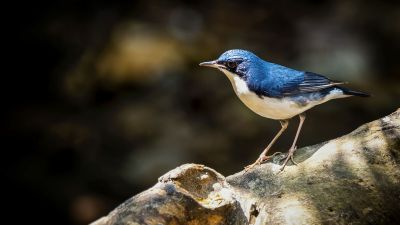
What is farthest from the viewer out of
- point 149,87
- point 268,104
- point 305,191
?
point 149,87

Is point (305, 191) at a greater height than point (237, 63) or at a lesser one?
lesser

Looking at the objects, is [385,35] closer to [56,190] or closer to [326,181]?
[56,190]

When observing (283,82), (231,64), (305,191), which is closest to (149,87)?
Result: (231,64)

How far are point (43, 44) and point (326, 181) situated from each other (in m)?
5.64

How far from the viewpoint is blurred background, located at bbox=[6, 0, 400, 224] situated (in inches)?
284

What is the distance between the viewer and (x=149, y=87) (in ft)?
27.4

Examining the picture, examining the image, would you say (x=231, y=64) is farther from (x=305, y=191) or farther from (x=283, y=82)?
(x=305, y=191)

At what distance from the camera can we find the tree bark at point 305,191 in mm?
3059

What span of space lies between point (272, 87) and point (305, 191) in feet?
3.30

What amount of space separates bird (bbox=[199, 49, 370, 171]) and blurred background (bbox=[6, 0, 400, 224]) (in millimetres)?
2759

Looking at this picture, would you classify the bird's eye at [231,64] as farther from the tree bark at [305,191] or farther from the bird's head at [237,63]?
the tree bark at [305,191]

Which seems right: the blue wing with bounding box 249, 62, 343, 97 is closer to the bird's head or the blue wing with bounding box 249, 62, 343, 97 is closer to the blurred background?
the bird's head

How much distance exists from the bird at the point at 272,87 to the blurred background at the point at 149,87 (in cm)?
276

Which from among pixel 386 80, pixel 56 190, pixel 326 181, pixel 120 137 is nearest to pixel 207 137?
pixel 120 137
